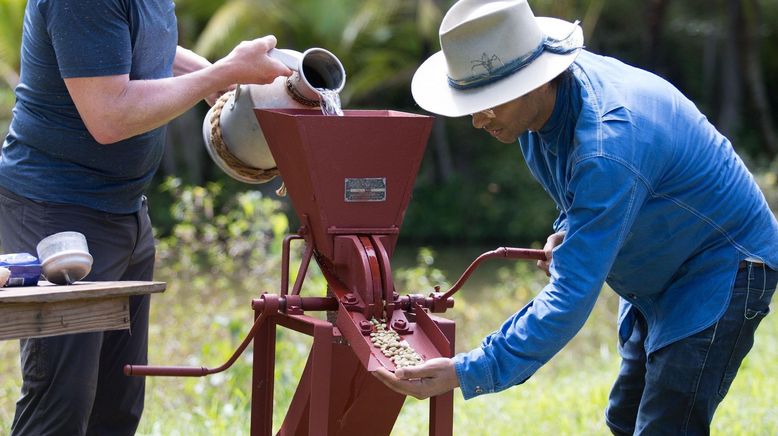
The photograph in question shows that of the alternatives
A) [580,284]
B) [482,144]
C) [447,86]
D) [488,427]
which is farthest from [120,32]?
[482,144]

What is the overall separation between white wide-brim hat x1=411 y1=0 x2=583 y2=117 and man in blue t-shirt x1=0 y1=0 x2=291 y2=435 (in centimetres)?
63

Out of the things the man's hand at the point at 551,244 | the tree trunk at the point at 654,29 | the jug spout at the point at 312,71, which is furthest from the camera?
the tree trunk at the point at 654,29

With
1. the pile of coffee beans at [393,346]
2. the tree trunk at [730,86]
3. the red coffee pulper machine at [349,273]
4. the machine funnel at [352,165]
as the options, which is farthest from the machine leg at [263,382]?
the tree trunk at [730,86]

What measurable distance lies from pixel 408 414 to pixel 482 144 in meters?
13.4

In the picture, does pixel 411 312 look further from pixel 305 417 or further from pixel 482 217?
pixel 482 217

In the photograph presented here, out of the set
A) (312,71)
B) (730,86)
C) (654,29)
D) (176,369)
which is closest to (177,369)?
(176,369)

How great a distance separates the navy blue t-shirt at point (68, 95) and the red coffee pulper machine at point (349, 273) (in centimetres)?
43

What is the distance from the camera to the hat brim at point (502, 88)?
2809 millimetres

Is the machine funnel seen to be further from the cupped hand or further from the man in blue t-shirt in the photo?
the man in blue t-shirt

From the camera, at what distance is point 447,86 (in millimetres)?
3064

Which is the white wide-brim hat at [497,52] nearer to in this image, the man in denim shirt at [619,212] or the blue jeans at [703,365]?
the man in denim shirt at [619,212]

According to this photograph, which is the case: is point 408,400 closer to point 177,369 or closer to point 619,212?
point 177,369

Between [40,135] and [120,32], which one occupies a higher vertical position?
[120,32]

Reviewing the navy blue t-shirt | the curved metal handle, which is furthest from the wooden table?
the navy blue t-shirt
